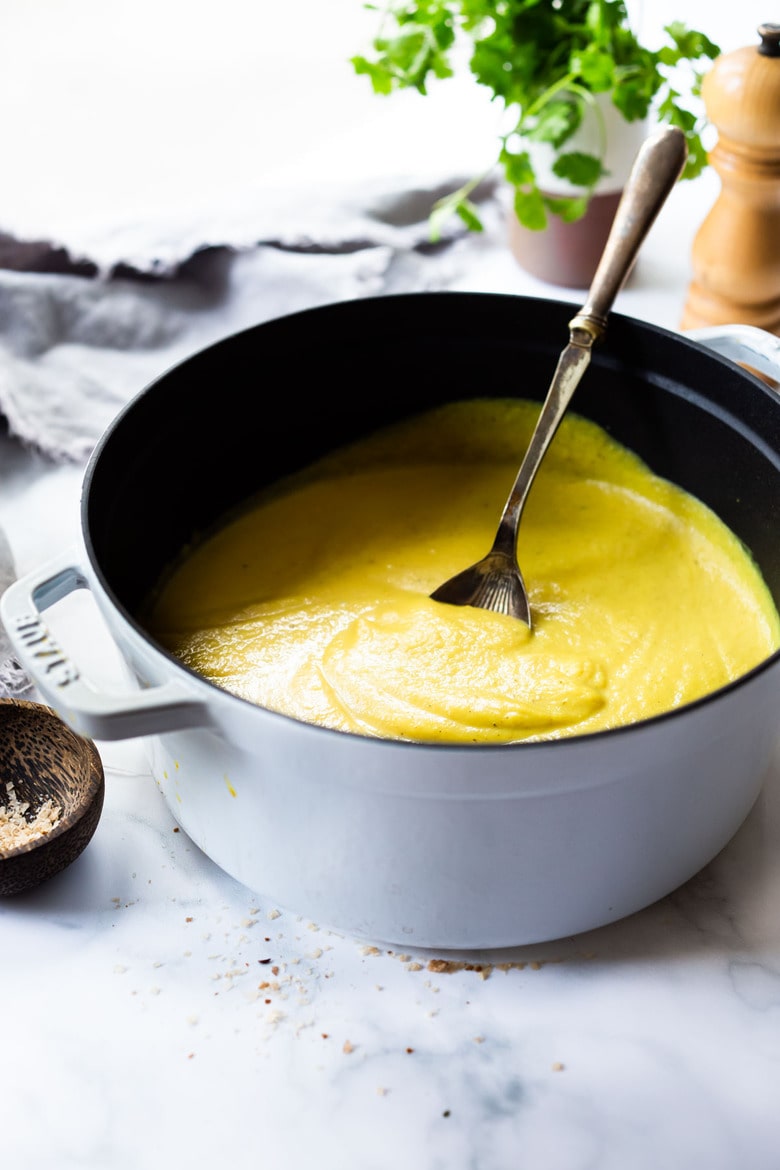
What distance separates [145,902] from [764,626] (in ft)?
2.09

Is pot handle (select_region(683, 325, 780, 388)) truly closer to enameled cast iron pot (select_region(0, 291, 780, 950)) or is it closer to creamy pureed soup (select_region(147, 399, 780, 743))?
enameled cast iron pot (select_region(0, 291, 780, 950))

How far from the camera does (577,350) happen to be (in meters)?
1.20

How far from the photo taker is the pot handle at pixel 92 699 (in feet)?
2.64

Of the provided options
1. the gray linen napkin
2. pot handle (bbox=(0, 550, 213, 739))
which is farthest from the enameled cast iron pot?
the gray linen napkin

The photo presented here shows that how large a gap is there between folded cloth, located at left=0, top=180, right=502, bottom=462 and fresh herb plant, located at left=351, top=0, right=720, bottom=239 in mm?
249

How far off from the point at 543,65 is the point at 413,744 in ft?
3.45

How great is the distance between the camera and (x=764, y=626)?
3.85ft

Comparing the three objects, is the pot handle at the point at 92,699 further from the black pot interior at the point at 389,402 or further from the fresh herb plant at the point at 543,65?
the fresh herb plant at the point at 543,65

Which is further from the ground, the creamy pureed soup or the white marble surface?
the creamy pureed soup

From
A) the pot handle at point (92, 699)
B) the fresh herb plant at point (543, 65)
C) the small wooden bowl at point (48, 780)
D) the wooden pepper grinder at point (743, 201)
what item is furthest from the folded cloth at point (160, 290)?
the pot handle at point (92, 699)

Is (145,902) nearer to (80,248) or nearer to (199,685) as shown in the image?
(199,685)

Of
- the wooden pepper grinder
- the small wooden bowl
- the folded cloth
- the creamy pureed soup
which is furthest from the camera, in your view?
the folded cloth

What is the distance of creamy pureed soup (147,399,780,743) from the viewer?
1.08 metres

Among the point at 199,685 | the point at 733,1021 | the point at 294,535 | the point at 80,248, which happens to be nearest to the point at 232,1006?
the point at 199,685
